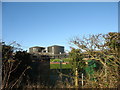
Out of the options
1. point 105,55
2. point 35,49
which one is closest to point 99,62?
point 105,55

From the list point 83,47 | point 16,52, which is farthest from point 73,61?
point 16,52

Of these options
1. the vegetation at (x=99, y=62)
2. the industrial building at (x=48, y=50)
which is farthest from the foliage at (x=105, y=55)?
the industrial building at (x=48, y=50)

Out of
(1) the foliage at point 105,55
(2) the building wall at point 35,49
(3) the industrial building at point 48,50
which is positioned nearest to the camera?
(1) the foliage at point 105,55

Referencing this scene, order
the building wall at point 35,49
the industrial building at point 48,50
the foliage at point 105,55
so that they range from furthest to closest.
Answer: the building wall at point 35,49 < the industrial building at point 48,50 < the foliage at point 105,55

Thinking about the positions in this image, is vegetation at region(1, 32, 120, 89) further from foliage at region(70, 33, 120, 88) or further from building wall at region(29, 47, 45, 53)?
building wall at region(29, 47, 45, 53)

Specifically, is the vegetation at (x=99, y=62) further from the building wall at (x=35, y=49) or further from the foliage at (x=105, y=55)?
the building wall at (x=35, y=49)

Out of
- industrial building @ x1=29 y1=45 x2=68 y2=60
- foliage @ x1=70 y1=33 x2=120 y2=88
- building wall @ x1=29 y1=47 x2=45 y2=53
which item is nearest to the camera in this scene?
foliage @ x1=70 y1=33 x2=120 y2=88

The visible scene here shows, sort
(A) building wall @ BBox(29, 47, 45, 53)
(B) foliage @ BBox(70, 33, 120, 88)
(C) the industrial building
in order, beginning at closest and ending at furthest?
1. (B) foliage @ BBox(70, 33, 120, 88)
2. (C) the industrial building
3. (A) building wall @ BBox(29, 47, 45, 53)

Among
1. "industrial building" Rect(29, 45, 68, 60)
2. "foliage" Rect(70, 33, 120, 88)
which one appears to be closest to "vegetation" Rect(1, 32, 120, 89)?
"foliage" Rect(70, 33, 120, 88)

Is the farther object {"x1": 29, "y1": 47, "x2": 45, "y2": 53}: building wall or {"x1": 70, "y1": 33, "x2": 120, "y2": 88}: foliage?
{"x1": 29, "y1": 47, "x2": 45, "y2": 53}: building wall

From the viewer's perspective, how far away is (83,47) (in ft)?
11.8

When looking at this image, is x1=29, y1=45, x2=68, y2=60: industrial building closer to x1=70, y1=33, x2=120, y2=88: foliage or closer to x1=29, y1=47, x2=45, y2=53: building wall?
x1=29, y1=47, x2=45, y2=53: building wall

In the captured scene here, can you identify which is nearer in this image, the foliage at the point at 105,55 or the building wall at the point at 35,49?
the foliage at the point at 105,55

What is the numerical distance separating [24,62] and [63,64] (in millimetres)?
1634
